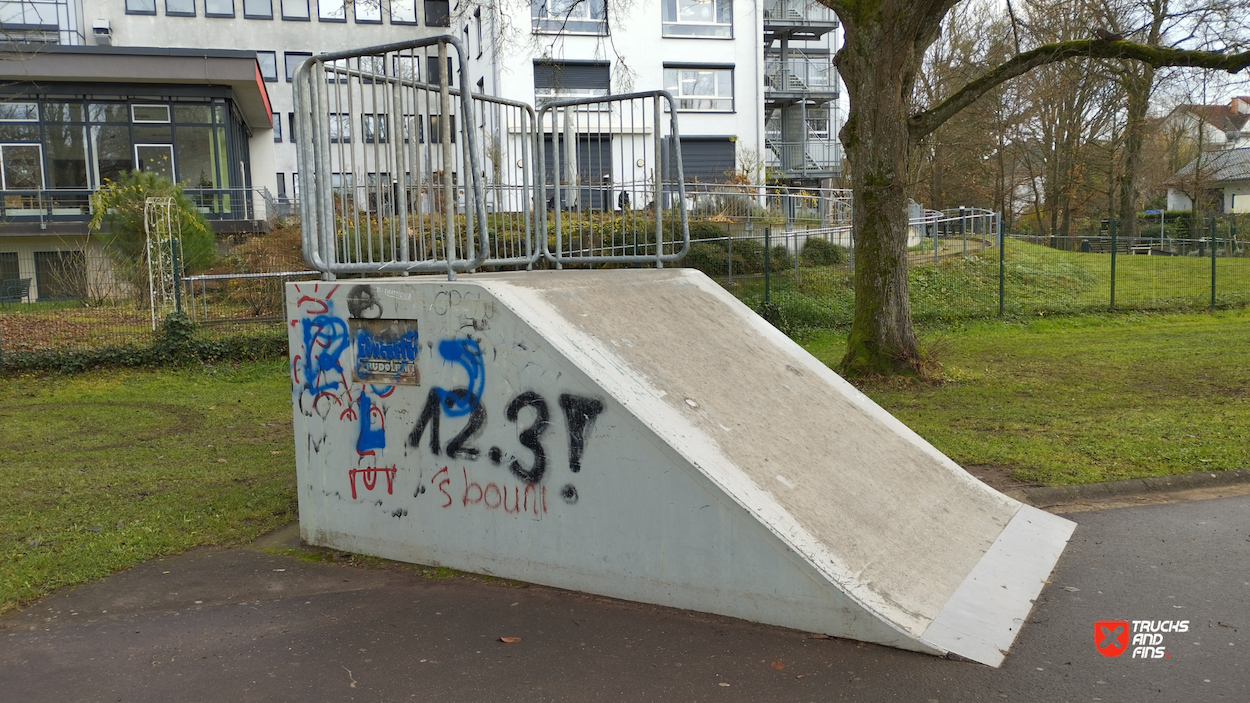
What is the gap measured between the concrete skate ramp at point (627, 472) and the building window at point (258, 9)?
4149 cm

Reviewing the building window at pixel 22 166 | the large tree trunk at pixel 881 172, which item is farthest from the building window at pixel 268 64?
the large tree trunk at pixel 881 172

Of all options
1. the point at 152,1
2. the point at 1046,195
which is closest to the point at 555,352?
the point at 1046,195

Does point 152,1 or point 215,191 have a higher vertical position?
point 152,1

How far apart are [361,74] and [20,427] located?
23.5 ft

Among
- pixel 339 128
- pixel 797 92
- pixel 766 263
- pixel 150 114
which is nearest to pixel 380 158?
pixel 339 128

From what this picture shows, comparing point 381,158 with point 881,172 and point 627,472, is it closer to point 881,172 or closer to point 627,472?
point 627,472

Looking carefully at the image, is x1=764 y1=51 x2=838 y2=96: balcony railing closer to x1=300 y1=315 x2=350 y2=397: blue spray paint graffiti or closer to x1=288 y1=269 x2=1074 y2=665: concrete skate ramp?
x1=288 y1=269 x2=1074 y2=665: concrete skate ramp

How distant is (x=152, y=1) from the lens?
131ft

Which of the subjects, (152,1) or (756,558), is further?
(152,1)

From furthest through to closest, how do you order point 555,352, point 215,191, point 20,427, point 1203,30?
point 215,191 → point 1203,30 → point 20,427 → point 555,352

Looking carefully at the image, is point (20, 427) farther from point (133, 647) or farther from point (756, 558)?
point (756, 558)

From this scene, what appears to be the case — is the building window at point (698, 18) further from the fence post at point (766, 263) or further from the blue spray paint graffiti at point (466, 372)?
the blue spray paint graffiti at point (466, 372)

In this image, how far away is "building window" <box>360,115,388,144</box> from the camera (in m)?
5.68

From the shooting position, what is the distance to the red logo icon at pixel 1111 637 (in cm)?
402
